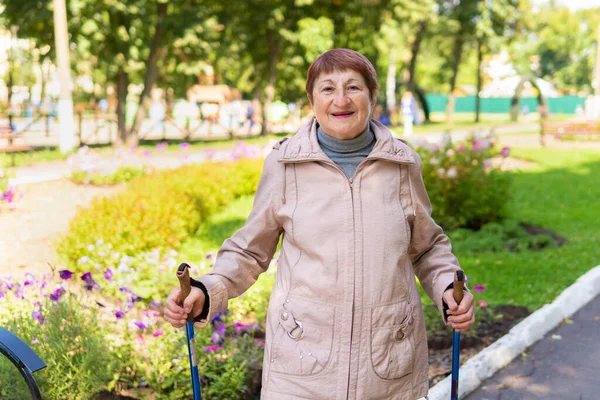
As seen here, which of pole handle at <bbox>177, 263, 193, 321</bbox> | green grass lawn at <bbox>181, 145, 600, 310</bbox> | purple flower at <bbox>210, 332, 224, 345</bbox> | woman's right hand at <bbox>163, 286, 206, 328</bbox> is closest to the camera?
pole handle at <bbox>177, 263, 193, 321</bbox>

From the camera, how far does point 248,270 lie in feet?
8.03

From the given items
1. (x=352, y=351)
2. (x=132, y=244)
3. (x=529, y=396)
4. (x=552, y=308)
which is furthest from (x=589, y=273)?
(x=352, y=351)

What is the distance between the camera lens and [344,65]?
230cm

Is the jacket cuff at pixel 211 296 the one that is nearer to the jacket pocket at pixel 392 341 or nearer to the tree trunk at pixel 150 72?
the jacket pocket at pixel 392 341

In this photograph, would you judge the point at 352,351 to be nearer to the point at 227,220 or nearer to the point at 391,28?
the point at 227,220

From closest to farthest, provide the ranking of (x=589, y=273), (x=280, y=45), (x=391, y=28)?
1. (x=589, y=273)
2. (x=280, y=45)
3. (x=391, y=28)

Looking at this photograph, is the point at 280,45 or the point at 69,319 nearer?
→ the point at 69,319

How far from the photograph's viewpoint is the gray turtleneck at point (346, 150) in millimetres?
2340

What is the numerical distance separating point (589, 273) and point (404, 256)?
5092 mm

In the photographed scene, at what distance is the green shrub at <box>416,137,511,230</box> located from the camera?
9.16 meters

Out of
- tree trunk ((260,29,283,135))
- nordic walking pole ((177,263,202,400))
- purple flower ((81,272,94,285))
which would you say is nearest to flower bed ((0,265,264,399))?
purple flower ((81,272,94,285))

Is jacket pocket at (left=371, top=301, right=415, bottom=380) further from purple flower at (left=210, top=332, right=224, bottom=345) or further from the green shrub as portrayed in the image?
the green shrub

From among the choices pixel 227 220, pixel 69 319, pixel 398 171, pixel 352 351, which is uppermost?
pixel 398 171

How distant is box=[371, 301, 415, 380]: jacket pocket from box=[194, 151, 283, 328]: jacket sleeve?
46 centimetres
